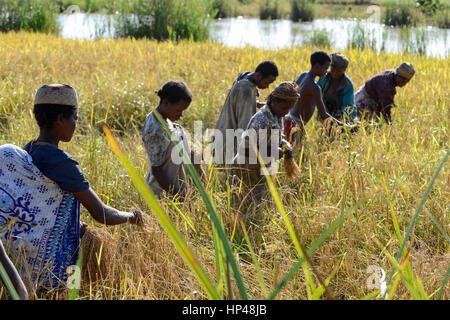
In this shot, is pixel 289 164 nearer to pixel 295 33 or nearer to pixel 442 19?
pixel 295 33

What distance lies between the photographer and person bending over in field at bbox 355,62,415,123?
4824mm

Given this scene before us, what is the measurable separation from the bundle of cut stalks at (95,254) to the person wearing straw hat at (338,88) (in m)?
2.96

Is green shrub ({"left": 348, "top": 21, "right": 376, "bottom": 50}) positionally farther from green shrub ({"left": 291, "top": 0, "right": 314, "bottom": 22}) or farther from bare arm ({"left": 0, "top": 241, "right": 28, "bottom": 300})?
bare arm ({"left": 0, "top": 241, "right": 28, "bottom": 300})

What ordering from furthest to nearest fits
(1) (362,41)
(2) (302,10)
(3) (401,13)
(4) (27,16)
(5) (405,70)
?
(2) (302,10) → (3) (401,13) → (4) (27,16) → (1) (362,41) → (5) (405,70)

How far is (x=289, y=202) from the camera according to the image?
3.30 metres

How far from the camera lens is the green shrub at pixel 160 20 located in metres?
12.7

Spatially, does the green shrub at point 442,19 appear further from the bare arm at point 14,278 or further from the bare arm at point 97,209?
the bare arm at point 14,278

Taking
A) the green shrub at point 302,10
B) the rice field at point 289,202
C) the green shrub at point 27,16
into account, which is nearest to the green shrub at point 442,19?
the green shrub at point 302,10

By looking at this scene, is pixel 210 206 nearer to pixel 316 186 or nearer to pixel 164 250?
pixel 164 250

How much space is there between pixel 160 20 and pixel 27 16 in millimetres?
3417

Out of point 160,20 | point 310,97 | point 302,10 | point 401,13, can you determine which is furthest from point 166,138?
point 302,10

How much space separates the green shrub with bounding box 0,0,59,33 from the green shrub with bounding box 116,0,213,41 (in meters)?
1.77

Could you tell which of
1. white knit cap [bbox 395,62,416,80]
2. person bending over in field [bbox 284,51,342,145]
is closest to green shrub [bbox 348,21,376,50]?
white knit cap [bbox 395,62,416,80]

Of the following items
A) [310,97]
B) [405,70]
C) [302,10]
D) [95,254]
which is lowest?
[95,254]
